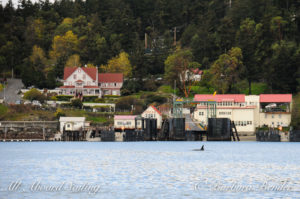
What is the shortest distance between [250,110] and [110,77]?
49319 mm

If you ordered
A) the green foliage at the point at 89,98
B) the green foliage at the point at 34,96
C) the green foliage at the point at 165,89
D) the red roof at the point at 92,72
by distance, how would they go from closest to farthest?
the green foliage at the point at 34,96 → the green foliage at the point at 89,98 → the green foliage at the point at 165,89 → the red roof at the point at 92,72

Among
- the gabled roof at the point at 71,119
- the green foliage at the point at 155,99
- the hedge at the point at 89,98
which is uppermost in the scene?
the hedge at the point at 89,98

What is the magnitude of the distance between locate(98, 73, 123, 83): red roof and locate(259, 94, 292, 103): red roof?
4444 cm

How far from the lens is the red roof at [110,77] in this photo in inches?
6521

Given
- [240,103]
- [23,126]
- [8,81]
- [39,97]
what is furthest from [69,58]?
[240,103]

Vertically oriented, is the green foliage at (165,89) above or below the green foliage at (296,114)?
above

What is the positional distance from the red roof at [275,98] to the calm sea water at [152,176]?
48410mm

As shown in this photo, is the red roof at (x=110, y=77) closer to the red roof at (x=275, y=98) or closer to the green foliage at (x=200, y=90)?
the green foliage at (x=200, y=90)

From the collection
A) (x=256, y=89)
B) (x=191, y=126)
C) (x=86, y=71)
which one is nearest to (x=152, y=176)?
(x=191, y=126)

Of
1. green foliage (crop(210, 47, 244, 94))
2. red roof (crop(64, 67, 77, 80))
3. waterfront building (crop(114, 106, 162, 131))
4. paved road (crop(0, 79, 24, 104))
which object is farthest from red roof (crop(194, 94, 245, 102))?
paved road (crop(0, 79, 24, 104))

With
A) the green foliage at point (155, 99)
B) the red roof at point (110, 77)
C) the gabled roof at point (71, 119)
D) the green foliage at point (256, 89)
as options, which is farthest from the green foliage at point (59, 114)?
the green foliage at point (256, 89)

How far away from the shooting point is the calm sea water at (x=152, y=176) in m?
48.3

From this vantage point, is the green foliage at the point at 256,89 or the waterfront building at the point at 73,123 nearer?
the waterfront building at the point at 73,123

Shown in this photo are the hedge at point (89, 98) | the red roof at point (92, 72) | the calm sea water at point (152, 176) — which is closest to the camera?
the calm sea water at point (152, 176)
